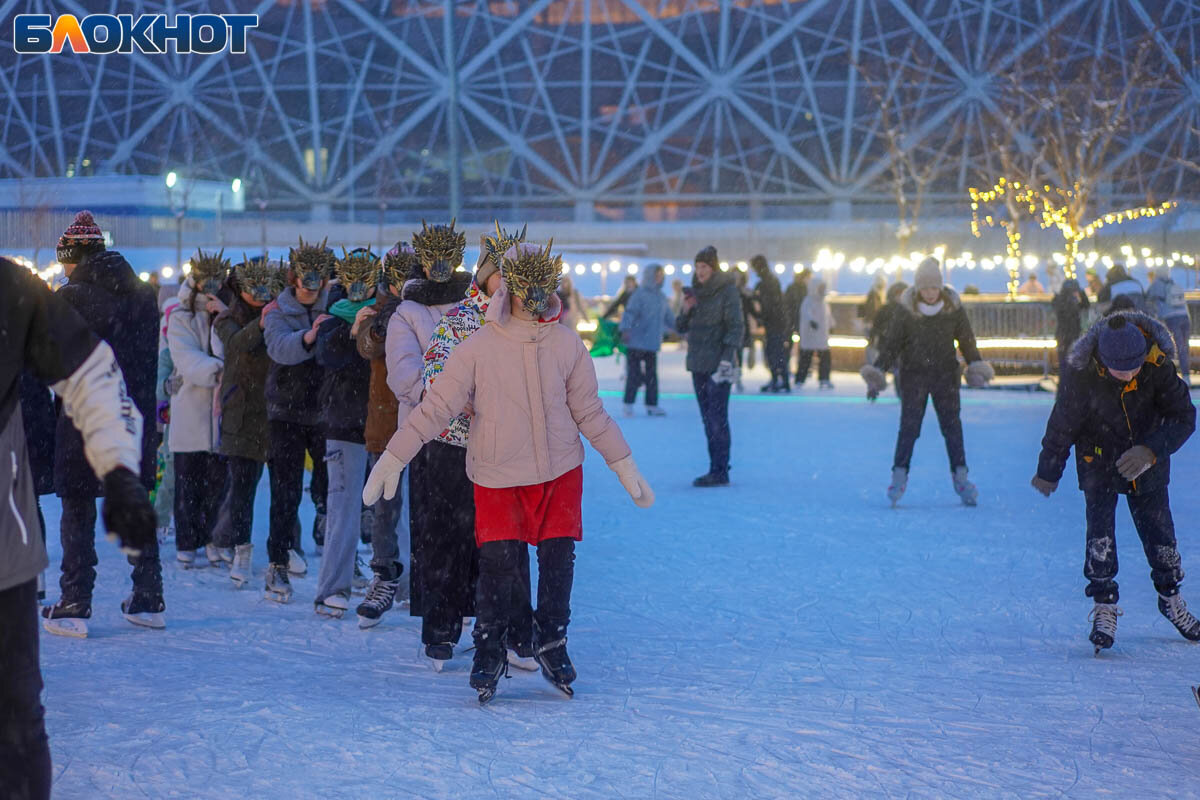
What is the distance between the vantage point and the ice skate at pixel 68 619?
546 cm

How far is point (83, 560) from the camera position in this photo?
560 centimetres

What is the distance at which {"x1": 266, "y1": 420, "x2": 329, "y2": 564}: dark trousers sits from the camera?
614cm

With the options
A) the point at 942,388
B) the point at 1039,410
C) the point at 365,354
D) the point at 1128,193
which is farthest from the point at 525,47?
the point at 365,354

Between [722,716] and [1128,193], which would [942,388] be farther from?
[1128,193]

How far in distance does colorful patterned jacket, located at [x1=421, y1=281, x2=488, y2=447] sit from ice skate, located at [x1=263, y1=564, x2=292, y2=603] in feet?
5.19

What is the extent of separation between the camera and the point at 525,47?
47.7m

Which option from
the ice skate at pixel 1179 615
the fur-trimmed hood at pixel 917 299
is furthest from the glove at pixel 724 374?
the ice skate at pixel 1179 615

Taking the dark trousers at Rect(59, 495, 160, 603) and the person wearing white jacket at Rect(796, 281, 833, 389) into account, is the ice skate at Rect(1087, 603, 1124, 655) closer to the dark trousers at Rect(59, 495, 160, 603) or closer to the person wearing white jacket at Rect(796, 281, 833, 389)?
the dark trousers at Rect(59, 495, 160, 603)

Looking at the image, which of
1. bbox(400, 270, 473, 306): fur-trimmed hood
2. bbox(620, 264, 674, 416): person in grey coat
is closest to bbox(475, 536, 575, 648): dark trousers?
bbox(400, 270, 473, 306): fur-trimmed hood

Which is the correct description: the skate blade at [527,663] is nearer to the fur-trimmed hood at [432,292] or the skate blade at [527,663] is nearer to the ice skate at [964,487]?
the fur-trimmed hood at [432,292]

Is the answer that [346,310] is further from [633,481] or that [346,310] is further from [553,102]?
[553,102]

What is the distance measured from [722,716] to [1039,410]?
37.1 ft

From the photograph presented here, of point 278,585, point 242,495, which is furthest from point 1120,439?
point 242,495

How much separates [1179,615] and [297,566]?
12.0 ft
